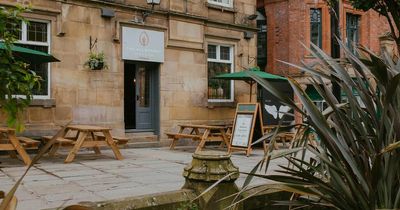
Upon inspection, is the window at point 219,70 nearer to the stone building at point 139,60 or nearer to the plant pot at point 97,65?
the stone building at point 139,60

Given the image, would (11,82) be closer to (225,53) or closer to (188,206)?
(188,206)

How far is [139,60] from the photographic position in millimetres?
11852

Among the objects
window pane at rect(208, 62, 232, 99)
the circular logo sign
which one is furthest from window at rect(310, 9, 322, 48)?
the circular logo sign

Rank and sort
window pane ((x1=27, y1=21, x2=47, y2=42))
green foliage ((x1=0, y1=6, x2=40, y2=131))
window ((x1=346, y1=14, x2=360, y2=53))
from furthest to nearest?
window ((x1=346, y1=14, x2=360, y2=53))
window pane ((x1=27, y1=21, x2=47, y2=42))
green foliage ((x1=0, y1=6, x2=40, y2=131))

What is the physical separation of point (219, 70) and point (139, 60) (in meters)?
3.21

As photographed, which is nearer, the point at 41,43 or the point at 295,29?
the point at 41,43

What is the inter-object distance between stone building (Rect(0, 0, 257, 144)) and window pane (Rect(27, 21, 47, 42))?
0.02m

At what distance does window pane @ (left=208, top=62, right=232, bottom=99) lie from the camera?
45.1 ft

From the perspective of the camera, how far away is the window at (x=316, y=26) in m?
20.8

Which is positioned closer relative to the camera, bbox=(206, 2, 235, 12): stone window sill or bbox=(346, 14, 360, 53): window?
bbox=(206, 2, 235, 12): stone window sill

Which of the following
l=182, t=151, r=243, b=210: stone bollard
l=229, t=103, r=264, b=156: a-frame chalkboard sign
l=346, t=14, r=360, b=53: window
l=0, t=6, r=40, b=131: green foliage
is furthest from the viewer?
l=346, t=14, r=360, b=53: window

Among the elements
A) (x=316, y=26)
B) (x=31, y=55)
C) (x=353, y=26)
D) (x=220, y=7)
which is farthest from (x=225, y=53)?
(x=353, y=26)

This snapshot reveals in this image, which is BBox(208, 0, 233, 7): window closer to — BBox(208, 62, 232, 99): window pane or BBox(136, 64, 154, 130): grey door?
BBox(208, 62, 232, 99): window pane

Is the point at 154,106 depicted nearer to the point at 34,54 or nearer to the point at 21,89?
the point at 34,54
